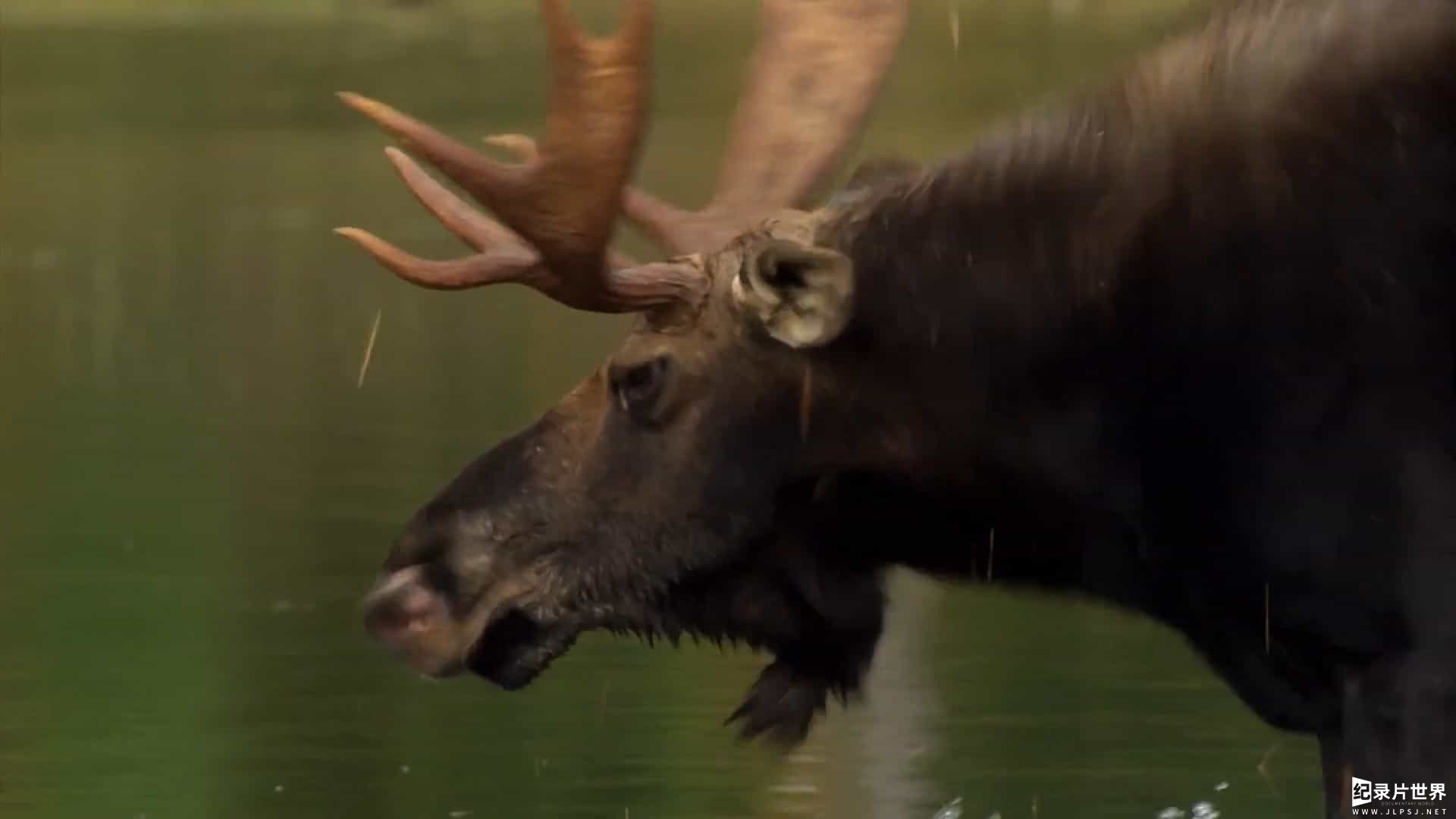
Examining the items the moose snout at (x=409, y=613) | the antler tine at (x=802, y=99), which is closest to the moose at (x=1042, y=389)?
the moose snout at (x=409, y=613)

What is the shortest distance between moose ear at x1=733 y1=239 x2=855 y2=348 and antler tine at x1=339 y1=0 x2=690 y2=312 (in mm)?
211

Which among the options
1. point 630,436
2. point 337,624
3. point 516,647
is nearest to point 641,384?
point 630,436

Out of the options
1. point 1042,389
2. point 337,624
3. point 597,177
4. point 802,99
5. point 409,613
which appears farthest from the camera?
point 337,624

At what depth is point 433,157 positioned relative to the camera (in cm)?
642

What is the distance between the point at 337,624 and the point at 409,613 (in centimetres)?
356

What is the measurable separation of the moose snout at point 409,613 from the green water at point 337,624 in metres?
1.18

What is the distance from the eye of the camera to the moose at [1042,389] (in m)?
6.06

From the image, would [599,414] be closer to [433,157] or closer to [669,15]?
[433,157]

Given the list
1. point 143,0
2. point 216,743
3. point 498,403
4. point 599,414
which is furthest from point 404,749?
point 143,0

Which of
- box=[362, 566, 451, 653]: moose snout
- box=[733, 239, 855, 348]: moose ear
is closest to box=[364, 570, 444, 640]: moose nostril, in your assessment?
box=[362, 566, 451, 653]: moose snout

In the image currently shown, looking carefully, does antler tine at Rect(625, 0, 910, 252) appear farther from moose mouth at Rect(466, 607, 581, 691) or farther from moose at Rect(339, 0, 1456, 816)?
moose mouth at Rect(466, 607, 581, 691)

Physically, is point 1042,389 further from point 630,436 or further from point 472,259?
point 472,259

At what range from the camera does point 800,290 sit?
6449 mm

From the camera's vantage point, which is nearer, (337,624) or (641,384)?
(641,384)
